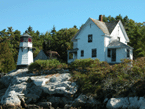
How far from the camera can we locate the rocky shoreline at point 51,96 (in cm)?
1729

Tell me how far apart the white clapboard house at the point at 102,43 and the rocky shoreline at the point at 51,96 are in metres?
7.54

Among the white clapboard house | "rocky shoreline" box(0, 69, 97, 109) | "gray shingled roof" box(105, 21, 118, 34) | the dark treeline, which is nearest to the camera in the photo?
"rocky shoreline" box(0, 69, 97, 109)

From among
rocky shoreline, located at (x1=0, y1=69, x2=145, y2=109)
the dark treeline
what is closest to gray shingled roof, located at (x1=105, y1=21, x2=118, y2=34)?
the dark treeline

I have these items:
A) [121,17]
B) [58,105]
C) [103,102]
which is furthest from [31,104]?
[121,17]

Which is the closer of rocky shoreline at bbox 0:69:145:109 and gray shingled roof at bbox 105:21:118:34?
rocky shoreline at bbox 0:69:145:109

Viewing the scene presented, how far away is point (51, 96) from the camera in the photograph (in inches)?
782

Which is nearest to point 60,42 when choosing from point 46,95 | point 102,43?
point 102,43

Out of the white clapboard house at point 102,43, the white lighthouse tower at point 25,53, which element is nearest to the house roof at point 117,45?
the white clapboard house at point 102,43

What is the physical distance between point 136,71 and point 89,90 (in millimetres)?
4903

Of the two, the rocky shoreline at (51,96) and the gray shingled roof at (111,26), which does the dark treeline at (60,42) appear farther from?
the rocky shoreline at (51,96)

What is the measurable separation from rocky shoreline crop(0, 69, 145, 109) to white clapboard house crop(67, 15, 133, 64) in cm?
754

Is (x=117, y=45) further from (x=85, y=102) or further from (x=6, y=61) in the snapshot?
(x=6, y=61)

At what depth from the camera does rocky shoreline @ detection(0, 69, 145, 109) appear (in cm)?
1729

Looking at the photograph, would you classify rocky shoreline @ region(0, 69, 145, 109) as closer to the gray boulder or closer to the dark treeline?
the gray boulder
